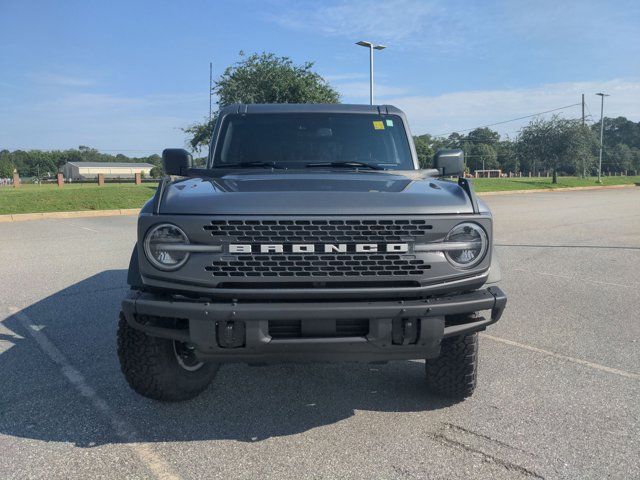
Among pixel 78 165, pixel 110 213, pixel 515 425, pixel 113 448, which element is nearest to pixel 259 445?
pixel 113 448

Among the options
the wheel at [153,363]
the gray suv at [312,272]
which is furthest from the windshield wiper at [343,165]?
the wheel at [153,363]

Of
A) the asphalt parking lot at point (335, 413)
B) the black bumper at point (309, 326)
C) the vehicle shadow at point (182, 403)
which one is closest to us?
the black bumper at point (309, 326)

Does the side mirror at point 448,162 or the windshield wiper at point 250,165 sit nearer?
the windshield wiper at point 250,165

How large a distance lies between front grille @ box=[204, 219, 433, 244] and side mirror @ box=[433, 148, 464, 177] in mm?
1627

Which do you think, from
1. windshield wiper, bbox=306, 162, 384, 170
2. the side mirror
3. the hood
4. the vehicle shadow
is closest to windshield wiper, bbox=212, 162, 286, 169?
windshield wiper, bbox=306, 162, 384, 170

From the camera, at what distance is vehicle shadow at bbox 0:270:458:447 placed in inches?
122

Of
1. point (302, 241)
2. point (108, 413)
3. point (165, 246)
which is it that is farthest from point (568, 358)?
point (108, 413)

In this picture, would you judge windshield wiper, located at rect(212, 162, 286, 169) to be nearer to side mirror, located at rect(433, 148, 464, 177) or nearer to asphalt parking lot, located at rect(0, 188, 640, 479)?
side mirror, located at rect(433, 148, 464, 177)

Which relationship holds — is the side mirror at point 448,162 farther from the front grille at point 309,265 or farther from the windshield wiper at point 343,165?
the front grille at point 309,265

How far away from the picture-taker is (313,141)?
4.32 metres

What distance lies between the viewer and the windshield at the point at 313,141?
421 cm

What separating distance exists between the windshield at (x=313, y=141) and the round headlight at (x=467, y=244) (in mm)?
1367

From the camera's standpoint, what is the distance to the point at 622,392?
11.8 feet

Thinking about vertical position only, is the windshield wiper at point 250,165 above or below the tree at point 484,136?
below
